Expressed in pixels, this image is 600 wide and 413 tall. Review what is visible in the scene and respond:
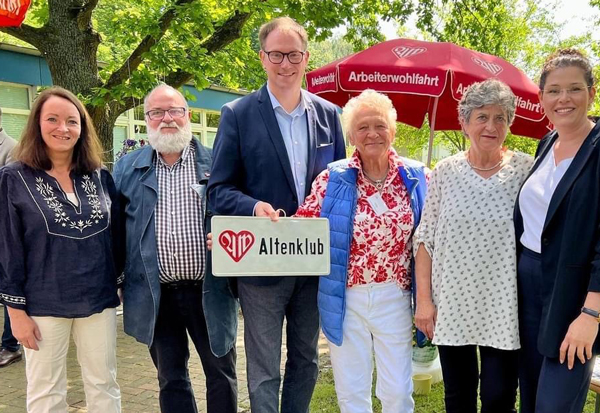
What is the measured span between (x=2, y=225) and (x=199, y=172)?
1061mm

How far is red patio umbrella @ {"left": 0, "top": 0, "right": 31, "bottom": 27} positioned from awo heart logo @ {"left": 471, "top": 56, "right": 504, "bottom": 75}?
3.96 metres

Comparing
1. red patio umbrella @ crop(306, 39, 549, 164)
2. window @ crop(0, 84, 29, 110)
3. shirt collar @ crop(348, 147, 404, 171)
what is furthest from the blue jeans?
window @ crop(0, 84, 29, 110)

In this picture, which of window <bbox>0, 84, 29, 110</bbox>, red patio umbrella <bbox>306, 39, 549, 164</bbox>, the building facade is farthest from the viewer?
window <bbox>0, 84, 29, 110</bbox>

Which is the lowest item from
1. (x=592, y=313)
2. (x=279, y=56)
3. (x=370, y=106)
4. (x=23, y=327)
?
(x=23, y=327)

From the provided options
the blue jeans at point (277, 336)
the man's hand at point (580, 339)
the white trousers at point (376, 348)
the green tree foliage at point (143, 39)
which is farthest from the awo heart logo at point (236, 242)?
the green tree foliage at point (143, 39)

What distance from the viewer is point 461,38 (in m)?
8.83

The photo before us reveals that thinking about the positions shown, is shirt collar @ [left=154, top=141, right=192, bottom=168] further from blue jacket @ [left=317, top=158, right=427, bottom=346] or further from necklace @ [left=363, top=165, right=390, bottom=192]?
necklace @ [left=363, top=165, right=390, bottom=192]

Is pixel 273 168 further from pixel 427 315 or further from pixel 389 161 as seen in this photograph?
pixel 427 315

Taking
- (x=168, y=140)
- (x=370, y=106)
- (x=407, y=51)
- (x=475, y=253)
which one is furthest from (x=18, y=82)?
(x=475, y=253)

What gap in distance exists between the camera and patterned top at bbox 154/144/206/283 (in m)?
2.81

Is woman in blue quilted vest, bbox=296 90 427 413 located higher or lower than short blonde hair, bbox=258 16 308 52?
lower

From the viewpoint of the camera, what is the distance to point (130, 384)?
441 centimetres

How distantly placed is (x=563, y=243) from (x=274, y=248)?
134cm

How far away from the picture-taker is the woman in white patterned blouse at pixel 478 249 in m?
2.44
